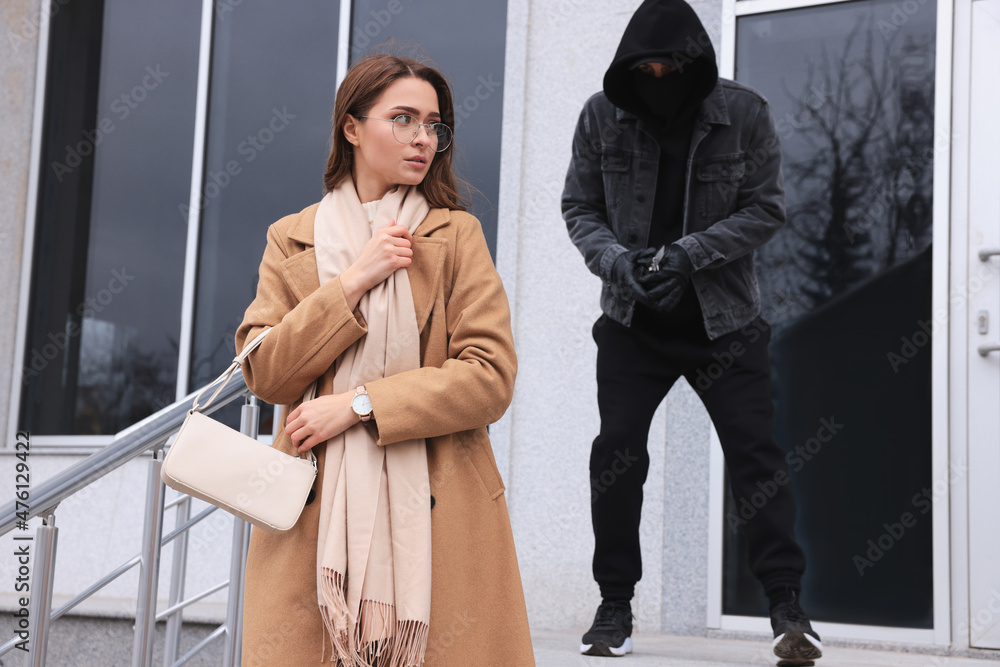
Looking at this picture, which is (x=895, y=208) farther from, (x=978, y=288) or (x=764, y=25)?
(x=764, y=25)

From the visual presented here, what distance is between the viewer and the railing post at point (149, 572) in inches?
109

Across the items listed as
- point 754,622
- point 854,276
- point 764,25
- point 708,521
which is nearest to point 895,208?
point 854,276

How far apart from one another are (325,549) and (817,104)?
3358mm

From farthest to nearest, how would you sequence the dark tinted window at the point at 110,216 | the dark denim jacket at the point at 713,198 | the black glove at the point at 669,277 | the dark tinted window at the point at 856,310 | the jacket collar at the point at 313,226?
the dark tinted window at the point at 110,216, the dark tinted window at the point at 856,310, the dark denim jacket at the point at 713,198, the black glove at the point at 669,277, the jacket collar at the point at 313,226

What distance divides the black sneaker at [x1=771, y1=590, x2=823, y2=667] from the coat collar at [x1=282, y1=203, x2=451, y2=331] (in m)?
1.41

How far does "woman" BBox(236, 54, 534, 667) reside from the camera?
174 cm

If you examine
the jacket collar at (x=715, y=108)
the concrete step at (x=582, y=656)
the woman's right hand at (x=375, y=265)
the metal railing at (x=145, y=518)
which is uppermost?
the jacket collar at (x=715, y=108)

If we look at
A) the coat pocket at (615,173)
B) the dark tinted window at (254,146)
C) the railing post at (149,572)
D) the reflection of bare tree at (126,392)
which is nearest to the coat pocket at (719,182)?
the coat pocket at (615,173)

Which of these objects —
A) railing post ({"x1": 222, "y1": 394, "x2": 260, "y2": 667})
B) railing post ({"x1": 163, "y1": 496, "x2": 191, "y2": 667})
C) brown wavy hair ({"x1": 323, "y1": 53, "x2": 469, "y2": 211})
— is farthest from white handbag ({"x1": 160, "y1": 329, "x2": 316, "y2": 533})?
railing post ({"x1": 163, "y1": 496, "x2": 191, "y2": 667})

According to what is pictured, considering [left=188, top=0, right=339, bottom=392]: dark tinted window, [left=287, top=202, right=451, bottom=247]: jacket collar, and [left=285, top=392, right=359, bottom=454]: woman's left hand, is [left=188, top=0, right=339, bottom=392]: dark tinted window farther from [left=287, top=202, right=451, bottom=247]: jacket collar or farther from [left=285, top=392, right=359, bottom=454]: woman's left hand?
[left=285, top=392, right=359, bottom=454]: woman's left hand

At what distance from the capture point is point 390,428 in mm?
1750

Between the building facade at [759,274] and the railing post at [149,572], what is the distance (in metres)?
1.47

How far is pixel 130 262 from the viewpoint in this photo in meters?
6.08

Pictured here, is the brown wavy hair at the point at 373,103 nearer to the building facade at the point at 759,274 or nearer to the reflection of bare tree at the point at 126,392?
the building facade at the point at 759,274
